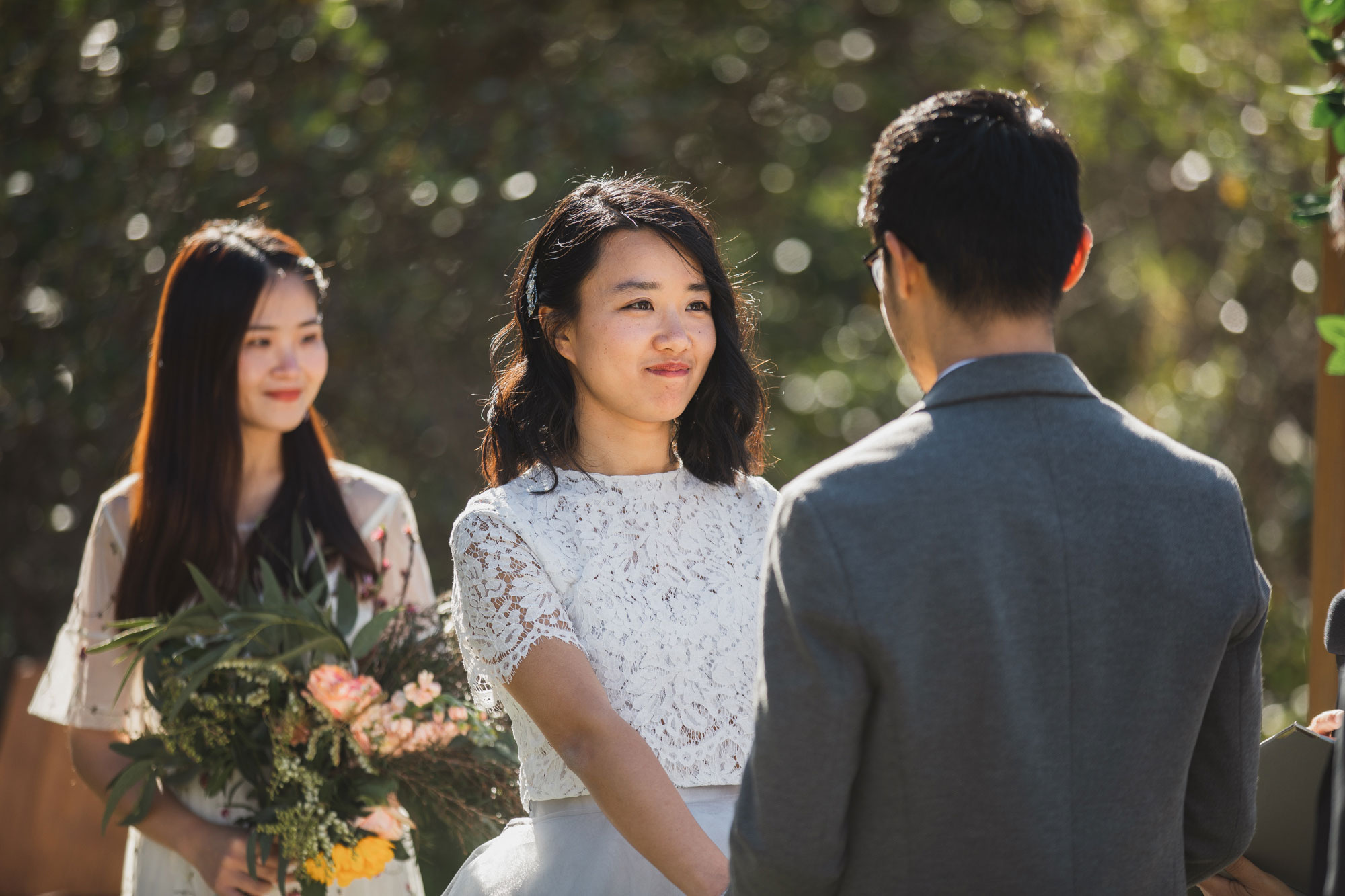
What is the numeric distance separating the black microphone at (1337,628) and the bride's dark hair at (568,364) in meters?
0.98

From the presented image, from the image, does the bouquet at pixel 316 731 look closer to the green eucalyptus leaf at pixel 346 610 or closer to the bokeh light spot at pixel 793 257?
the green eucalyptus leaf at pixel 346 610

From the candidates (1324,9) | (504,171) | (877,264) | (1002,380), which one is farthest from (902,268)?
(504,171)

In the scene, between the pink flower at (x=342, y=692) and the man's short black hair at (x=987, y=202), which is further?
the pink flower at (x=342, y=692)

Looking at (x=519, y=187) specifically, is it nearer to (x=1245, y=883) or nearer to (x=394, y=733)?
(x=394, y=733)

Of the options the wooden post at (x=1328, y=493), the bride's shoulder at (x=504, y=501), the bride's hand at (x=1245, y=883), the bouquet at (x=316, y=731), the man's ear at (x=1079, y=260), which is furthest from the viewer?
the wooden post at (x=1328, y=493)

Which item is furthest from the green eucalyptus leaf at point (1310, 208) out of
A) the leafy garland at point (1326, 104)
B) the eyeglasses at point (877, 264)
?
the eyeglasses at point (877, 264)

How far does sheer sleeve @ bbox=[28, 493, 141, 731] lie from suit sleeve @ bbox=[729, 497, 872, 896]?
1.87 metres

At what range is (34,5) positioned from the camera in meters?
4.68

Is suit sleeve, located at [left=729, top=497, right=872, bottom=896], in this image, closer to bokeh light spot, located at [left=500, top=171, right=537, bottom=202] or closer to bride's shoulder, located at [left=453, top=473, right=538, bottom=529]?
bride's shoulder, located at [left=453, top=473, right=538, bottom=529]

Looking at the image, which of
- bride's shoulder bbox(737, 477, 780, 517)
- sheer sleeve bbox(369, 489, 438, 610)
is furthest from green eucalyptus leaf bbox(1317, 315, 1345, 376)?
sheer sleeve bbox(369, 489, 438, 610)

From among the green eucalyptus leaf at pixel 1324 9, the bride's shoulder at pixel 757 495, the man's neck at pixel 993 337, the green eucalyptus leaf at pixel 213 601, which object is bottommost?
the green eucalyptus leaf at pixel 213 601

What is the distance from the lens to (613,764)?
1725mm

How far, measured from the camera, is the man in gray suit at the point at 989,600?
1.26 meters

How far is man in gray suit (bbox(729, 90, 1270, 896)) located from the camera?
49.5 inches
